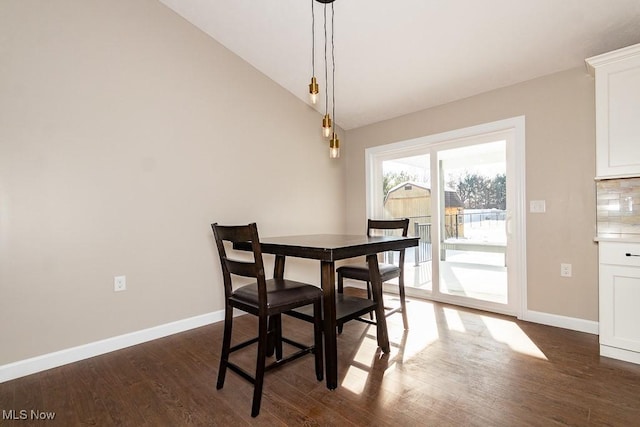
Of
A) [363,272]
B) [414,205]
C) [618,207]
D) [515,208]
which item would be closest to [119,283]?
[363,272]

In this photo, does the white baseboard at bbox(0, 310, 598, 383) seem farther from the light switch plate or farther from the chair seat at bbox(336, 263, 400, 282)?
the chair seat at bbox(336, 263, 400, 282)

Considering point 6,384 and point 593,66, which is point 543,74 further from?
point 6,384

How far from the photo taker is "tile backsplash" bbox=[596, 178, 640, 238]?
241cm

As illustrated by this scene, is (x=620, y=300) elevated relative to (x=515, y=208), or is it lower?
lower

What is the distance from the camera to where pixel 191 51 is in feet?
10.0

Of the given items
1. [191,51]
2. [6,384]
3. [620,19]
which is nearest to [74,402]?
[6,384]

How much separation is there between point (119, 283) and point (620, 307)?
3.75 m

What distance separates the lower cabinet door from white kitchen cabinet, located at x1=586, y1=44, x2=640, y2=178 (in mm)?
708

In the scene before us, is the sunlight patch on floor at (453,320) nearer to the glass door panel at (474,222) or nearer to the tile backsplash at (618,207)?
the glass door panel at (474,222)

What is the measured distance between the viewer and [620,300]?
2.19m

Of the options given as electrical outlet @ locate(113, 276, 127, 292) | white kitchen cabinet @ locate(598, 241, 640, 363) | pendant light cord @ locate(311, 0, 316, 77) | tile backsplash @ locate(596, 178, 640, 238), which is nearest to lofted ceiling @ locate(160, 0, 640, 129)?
pendant light cord @ locate(311, 0, 316, 77)

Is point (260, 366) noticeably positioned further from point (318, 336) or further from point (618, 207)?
point (618, 207)

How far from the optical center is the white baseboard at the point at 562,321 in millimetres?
2676

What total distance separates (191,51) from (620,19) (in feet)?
11.4
